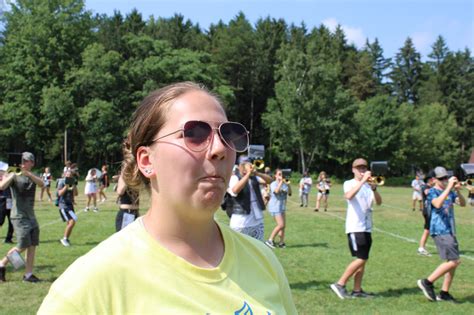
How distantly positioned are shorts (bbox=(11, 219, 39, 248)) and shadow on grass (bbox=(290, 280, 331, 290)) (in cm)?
457

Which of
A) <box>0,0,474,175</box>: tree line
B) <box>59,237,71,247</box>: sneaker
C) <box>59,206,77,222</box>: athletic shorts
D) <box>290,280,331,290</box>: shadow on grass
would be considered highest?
<box>0,0,474,175</box>: tree line

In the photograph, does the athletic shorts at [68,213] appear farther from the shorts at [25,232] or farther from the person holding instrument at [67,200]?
the shorts at [25,232]

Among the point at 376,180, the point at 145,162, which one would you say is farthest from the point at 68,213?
the point at 145,162

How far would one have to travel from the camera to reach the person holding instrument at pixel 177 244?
1483 millimetres

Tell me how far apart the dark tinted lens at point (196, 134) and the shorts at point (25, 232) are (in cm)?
779

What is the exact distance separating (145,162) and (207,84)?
44806 millimetres

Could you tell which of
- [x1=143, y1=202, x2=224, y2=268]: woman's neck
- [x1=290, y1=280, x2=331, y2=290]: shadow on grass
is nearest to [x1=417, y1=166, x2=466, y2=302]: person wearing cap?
[x1=290, y1=280, x2=331, y2=290]: shadow on grass

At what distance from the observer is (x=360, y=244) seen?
26.0ft

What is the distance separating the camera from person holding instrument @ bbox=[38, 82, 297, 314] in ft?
4.87

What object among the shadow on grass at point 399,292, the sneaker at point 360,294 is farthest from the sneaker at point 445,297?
the sneaker at point 360,294

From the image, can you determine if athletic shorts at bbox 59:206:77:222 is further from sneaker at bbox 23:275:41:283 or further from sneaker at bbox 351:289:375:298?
sneaker at bbox 351:289:375:298

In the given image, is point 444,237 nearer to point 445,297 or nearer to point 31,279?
point 445,297

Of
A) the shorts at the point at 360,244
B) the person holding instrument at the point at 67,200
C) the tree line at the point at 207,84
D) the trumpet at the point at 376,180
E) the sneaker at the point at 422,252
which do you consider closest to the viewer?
the shorts at the point at 360,244

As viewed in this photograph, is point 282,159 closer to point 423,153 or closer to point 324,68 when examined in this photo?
point 324,68
